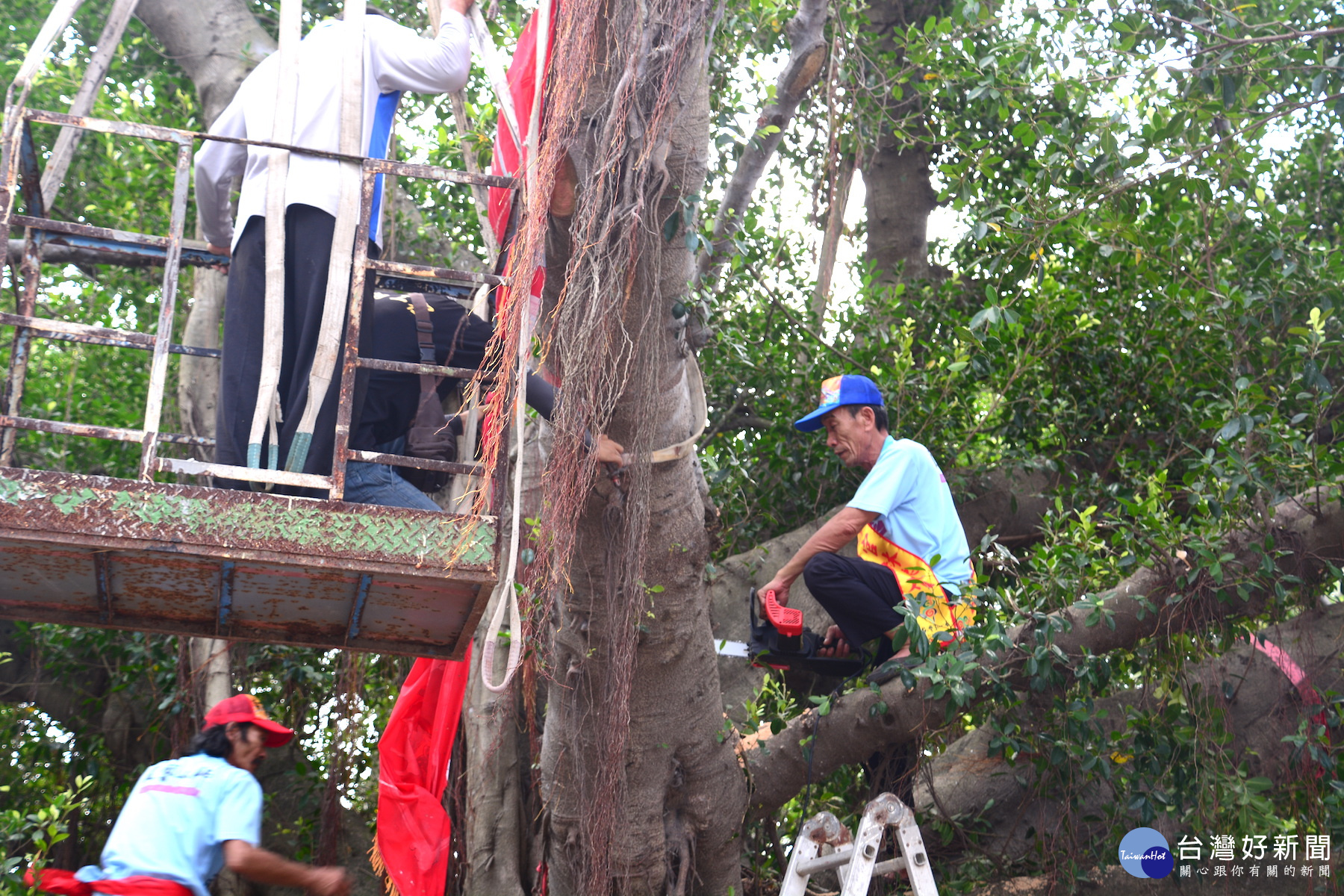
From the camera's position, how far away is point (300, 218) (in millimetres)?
3197

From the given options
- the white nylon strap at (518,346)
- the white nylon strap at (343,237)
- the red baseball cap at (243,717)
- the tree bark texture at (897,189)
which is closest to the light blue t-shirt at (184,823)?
the red baseball cap at (243,717)

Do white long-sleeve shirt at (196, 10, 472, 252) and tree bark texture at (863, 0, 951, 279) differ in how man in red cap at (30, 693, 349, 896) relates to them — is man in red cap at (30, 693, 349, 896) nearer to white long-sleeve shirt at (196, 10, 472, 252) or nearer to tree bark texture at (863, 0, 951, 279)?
white long-sleeve shirt at (196, 10, 472, 252)

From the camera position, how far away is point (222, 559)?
2.80 m

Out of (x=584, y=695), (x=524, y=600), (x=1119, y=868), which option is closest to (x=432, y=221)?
(x=524, y=600)

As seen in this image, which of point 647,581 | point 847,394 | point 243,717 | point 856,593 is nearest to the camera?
point 647,581

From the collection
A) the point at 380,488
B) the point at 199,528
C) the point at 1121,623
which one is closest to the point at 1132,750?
the point at 1121,623

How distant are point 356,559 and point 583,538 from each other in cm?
92

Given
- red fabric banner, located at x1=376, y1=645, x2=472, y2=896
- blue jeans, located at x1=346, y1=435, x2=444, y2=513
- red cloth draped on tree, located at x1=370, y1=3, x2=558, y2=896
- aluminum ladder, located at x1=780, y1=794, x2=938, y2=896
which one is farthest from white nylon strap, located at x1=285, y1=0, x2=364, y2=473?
aluminum ladder, located at x1=780, y1=794, x2=938, y2=896

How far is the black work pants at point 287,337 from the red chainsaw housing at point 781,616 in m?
1.69

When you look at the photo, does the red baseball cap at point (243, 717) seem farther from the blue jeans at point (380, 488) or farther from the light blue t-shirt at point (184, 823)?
the blue jeans at point (380, 488)

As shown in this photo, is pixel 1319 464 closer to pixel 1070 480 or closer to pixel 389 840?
pixel 1070 480

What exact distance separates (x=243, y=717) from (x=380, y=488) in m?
1.20

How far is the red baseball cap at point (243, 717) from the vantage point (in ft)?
12.7

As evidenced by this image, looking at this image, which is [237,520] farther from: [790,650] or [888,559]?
A: [888,559]
